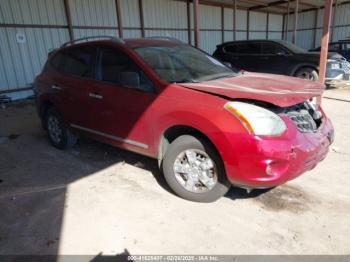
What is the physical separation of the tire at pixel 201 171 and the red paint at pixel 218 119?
14cm

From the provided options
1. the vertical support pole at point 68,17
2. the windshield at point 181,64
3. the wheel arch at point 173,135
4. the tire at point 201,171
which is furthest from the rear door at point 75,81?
the vertical support pole at point 68,17

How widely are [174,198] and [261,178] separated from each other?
104 centimetres

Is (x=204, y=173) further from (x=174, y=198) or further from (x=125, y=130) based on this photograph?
(x=125, y=130)

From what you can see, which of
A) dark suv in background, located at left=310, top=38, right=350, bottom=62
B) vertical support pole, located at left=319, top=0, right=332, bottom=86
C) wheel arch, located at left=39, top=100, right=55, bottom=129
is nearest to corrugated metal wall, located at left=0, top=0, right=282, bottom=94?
wheel arch, located at left=39, top=100, right=55, bottom=129

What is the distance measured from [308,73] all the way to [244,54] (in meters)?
2.23

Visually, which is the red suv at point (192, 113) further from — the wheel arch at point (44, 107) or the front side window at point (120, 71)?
the wheel arch at point (44, 107)

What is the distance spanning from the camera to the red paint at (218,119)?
2709 millimetres

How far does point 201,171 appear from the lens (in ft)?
10.2

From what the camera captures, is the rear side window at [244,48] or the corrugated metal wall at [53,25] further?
the rear side window at [244,48]

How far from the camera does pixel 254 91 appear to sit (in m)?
2.95

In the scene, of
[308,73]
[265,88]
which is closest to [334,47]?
[308,73]

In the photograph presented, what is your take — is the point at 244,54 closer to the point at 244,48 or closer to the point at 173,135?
the point at 244,48

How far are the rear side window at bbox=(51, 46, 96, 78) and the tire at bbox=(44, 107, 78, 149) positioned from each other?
725mm

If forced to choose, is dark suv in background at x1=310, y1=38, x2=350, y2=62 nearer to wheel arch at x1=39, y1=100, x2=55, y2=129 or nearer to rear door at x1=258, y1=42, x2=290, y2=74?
rear door at x1=258, y1=42, x2=290, y2=74
